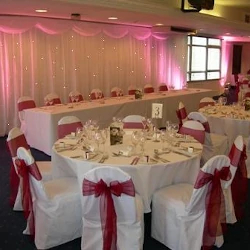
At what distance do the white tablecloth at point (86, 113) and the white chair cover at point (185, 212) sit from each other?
3.21 metres

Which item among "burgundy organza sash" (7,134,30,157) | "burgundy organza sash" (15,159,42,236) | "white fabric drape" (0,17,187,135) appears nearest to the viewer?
"burgundy organza sash" (15,159,42,236)

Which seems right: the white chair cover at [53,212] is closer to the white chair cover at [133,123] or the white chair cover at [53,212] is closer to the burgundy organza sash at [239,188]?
the burgundy organza sash at [239,188]

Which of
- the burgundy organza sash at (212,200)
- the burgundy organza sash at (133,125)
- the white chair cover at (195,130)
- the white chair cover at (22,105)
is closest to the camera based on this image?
the burgundy organza sash at (212,200)

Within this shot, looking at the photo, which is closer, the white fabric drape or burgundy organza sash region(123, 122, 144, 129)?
burgundy organza sash region(123, 122, 144, 129)

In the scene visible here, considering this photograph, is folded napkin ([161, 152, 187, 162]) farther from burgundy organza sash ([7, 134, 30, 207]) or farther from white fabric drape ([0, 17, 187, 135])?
white fabric drape ([0, 17, 187, 135])

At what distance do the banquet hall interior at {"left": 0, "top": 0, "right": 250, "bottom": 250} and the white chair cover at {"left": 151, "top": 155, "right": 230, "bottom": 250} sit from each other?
0.10 m

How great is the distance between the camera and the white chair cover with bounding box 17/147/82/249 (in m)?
3.14

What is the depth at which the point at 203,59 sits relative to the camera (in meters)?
15.5

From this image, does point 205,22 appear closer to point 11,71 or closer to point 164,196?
point 11,71

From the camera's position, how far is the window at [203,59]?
1450cm

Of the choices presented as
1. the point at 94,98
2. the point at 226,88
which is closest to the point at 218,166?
the point at 94,98

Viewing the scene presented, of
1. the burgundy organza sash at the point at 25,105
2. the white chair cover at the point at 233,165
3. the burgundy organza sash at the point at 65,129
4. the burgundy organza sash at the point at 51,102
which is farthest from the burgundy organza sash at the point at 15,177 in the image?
the burgundy organza sash at the point at 51,102

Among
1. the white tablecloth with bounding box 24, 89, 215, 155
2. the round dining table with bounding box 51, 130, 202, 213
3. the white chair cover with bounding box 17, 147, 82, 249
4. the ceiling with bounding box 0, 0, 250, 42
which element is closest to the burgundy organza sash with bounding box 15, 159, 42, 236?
the white chair cover with bounding box 17, 147, 82, 249

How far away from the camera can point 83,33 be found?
29.9 ft
